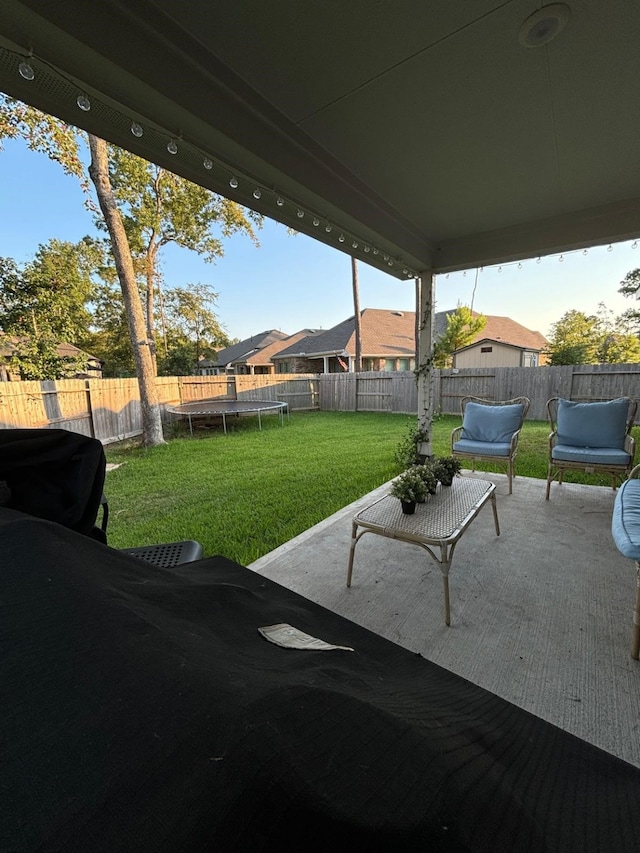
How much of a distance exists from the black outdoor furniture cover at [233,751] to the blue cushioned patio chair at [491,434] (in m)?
3.12

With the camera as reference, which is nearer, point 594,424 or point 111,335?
point 594,424

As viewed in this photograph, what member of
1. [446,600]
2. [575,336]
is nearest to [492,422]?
[446,600]

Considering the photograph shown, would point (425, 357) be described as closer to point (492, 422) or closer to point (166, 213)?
point (492, 422)

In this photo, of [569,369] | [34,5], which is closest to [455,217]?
[34,5]

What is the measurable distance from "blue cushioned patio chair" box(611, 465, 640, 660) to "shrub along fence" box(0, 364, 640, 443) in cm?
497

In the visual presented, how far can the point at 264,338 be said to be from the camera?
24.7 meters

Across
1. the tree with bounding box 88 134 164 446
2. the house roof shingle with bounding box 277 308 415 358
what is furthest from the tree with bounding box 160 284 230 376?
the tree with bounding box 88 134 164 446

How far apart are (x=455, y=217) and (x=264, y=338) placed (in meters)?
22.7

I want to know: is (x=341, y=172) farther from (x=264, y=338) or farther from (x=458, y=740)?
(x=264, y=338)

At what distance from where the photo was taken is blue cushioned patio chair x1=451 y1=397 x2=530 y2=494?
3535 mm

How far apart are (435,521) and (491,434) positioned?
7.49ft

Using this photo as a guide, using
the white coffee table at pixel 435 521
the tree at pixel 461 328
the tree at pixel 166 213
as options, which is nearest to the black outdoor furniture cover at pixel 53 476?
the white coffee table at pixel 435 521

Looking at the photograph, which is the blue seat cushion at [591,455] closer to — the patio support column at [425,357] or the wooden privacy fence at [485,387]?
the patio support column at [425,357]

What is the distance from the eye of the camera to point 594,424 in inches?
137
